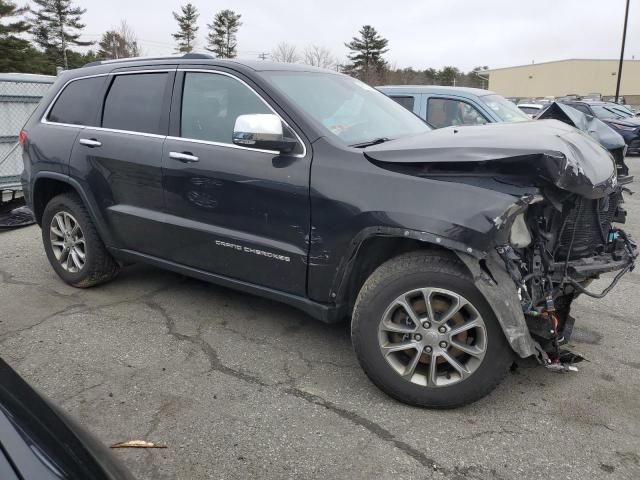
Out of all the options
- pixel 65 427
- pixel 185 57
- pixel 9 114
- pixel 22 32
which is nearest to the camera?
pixel 65 427

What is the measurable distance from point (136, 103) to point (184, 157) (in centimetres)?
79

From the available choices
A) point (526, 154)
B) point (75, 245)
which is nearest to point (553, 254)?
point (526, 154)

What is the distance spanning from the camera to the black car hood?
100 inches

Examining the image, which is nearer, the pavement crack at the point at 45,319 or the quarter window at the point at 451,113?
the pavement crack at the point at 45,319

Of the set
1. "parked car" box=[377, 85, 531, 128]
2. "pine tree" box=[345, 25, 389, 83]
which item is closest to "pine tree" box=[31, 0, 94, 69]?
"pine tree" box=[345, 25, 389, 83]

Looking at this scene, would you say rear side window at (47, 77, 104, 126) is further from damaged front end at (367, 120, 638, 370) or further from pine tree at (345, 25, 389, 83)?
pine tree at (345, 25, 389, 83)

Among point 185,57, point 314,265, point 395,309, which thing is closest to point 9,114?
point 185,57

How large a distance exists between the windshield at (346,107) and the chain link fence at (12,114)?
5.77m

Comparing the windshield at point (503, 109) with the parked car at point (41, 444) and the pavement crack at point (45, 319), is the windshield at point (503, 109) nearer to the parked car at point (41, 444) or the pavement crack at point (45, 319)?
the pavement crack at point (45, 319)

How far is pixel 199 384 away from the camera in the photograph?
3143mm

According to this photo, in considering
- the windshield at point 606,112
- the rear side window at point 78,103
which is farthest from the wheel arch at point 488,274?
the windshield at point 606,112

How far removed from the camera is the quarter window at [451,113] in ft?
23.1

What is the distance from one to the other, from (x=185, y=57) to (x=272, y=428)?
2.65m

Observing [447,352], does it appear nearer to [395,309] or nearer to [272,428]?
[395,309]
